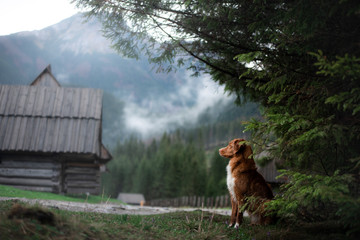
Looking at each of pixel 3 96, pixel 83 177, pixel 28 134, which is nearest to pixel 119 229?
pixel 28 134

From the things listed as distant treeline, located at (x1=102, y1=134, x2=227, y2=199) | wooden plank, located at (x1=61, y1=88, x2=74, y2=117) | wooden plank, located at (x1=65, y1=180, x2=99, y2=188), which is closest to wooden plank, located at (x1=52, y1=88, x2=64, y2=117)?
wooden plank, located at (x1=61, y1=88, x2=74, y2=117)

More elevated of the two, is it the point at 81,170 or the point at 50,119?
the point at 50,119

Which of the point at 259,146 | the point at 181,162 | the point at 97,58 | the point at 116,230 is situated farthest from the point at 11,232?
the point at 97,58

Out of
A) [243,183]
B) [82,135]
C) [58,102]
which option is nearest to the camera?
[243,183]

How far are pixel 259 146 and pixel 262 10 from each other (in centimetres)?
236

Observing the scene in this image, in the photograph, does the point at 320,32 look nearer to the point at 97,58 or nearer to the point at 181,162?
the point at 181,162

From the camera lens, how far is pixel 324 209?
A: 4984 mm

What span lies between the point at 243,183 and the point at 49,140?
11.2 metres

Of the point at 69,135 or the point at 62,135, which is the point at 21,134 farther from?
the point at 69,135

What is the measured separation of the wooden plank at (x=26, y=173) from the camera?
14.4m

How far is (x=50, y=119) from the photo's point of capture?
15062 mm

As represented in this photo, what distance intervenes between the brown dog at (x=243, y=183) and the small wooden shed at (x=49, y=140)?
9.68 metres

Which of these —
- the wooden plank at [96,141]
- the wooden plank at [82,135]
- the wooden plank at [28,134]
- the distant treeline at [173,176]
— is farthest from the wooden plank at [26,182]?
the distant treeline at [173,176]

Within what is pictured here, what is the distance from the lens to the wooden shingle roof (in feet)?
46.4
